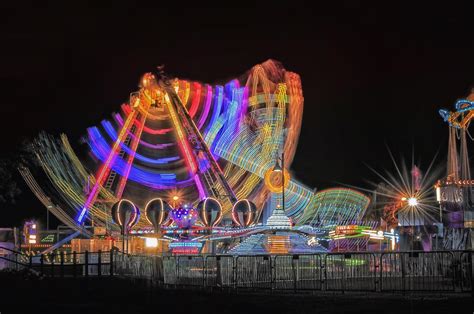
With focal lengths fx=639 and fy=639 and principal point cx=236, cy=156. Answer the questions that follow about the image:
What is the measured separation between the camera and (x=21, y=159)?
21.9 meters

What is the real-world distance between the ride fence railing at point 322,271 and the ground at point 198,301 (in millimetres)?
919

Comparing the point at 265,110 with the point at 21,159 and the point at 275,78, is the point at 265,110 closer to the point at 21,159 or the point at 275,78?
the point at 275,78

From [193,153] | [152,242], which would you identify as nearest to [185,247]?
[152,242]

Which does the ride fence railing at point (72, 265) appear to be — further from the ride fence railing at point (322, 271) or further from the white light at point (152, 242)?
the white light at point (152, 242)

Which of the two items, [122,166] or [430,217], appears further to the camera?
[430,217]

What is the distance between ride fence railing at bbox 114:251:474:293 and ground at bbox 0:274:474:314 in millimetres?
919

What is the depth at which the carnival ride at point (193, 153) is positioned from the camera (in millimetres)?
46812

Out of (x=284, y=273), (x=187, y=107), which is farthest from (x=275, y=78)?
(x=284, y=273)

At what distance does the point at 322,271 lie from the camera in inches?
787

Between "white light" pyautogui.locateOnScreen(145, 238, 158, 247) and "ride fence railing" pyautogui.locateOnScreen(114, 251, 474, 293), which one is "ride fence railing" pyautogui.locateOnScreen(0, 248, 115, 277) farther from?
"white light" pyautogui.locateOnScreen(145, 238, 158, 247)

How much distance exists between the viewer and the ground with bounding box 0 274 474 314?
14609 mm

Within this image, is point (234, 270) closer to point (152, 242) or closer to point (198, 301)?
point (198, 301)

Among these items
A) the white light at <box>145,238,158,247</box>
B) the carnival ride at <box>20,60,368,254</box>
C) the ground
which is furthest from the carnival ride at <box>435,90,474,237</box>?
the ground

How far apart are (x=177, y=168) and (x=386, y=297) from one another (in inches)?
1437
